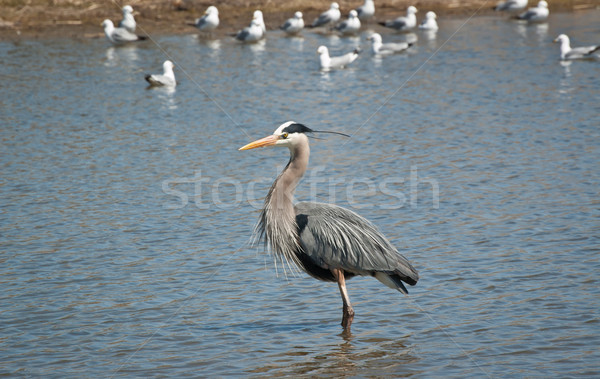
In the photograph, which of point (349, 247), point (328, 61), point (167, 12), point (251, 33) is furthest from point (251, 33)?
point (349, 247)

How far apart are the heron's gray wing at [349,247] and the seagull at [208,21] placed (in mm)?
18660

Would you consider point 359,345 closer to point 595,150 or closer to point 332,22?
point 595,150

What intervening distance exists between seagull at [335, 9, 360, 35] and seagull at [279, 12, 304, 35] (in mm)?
1535

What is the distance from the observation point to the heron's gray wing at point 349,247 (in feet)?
23.8

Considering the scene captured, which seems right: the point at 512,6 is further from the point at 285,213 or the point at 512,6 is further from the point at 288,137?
the point at 285,213

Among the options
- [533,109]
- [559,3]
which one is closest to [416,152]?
[533,109]

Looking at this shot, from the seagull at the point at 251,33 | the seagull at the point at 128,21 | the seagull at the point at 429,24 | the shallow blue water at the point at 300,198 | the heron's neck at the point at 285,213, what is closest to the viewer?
the shallow blue water at the point at 300,198

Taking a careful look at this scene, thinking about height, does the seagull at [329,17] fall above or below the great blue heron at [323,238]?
above

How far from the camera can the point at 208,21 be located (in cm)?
2506

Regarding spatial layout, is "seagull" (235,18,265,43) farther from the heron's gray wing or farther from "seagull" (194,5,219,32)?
the heron's gray wing

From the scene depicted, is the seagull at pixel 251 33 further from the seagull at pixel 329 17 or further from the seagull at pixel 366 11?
the seagull at pixel 366 11

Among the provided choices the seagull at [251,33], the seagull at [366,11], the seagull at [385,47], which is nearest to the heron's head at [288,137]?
the seagull at [385,47]

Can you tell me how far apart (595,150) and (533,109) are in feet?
10.2

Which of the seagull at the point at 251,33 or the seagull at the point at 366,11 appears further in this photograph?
the seagull at the point at 366,11
